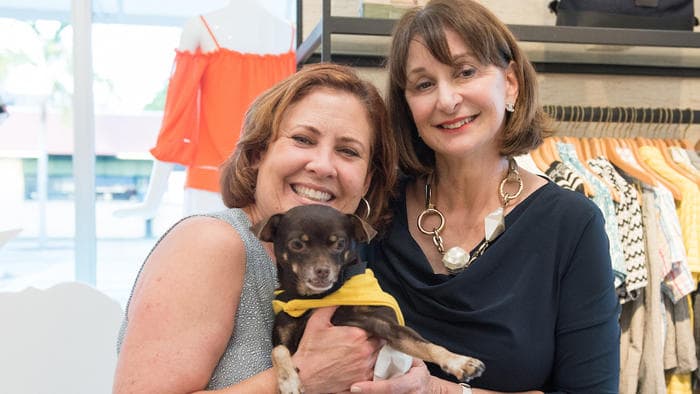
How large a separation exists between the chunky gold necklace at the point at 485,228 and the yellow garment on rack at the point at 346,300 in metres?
0.24

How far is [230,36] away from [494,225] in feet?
5.04

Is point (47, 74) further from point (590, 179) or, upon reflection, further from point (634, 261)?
point (634, 261)

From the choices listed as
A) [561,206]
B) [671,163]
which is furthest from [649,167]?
Answer: [561,206]

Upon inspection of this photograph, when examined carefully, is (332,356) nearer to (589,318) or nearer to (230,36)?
(589,318)

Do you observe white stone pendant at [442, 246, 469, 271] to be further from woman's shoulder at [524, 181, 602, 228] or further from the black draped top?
woman's shoulder at [524, 181, 602, 228]

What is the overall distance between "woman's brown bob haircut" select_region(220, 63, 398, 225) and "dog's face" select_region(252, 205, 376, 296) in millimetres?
171

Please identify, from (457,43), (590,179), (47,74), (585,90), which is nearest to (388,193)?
(457,43)

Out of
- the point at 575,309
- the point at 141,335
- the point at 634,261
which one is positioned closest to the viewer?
the point at 141,335

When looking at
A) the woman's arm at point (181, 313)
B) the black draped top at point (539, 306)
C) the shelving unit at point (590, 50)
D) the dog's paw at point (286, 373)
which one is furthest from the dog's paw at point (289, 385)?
the shelving unit at point (590, 50)

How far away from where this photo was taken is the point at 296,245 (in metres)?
1.24

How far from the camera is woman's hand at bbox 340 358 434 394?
1.17m

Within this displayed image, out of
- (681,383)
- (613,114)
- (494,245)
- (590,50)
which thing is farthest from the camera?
(590,50)

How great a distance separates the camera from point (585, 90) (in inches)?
108

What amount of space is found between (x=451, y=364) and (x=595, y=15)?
5.25ft
